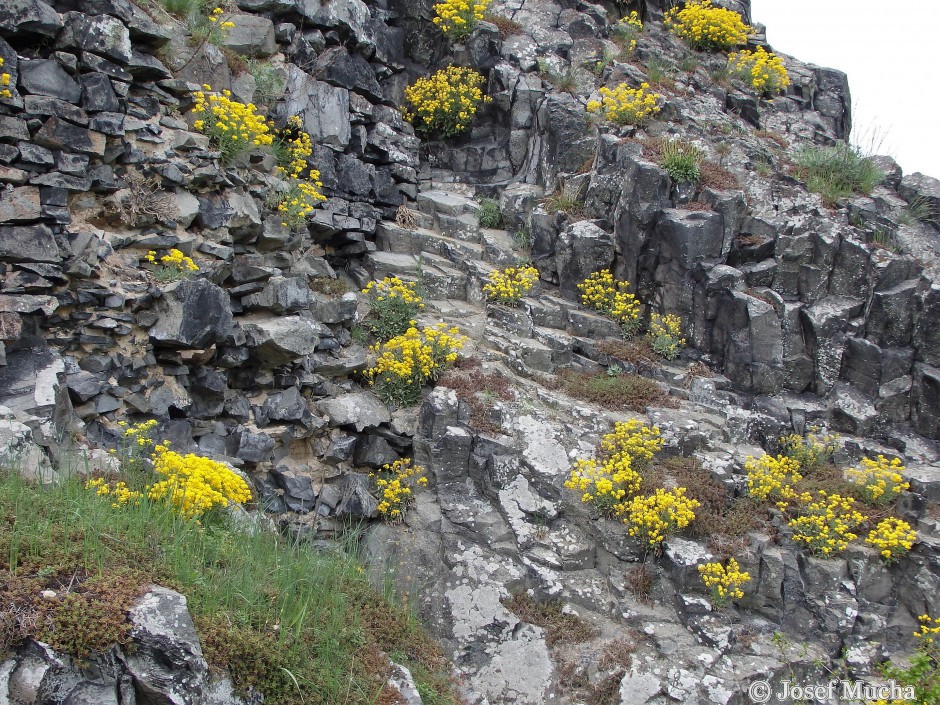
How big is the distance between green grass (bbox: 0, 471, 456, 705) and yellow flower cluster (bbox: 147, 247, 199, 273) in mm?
3361

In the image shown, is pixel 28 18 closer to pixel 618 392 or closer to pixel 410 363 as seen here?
pixel 410 363

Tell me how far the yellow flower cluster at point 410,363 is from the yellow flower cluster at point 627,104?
217 inches

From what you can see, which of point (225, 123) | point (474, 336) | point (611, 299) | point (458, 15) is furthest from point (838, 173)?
point (225, 123)

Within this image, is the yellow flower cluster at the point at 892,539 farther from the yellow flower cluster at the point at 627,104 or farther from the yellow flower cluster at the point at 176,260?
the yellow flower cluster at the point at 176,260

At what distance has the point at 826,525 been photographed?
852 centimetres

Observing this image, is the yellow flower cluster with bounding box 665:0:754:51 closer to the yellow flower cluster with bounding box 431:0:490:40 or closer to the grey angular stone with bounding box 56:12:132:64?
the yellow flower cluster with bounding box 431:0:490:40

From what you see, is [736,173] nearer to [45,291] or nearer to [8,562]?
[45,291]

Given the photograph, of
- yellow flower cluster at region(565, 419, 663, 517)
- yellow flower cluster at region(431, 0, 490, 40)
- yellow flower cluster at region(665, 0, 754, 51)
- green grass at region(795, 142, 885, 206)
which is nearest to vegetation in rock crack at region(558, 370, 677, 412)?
yellow flower cluster at region(565, 419, 663, 517)

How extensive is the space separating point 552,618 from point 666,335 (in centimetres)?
491

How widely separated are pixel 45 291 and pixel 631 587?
730 centimetres

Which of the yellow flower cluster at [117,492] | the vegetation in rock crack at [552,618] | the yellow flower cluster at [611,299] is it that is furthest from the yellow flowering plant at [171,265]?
the yellow flower cluster at [611,299]

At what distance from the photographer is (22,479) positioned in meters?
5.57

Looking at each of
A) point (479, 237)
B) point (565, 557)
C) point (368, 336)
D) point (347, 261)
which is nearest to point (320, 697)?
point (565, 557)

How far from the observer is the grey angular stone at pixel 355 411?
924cm
